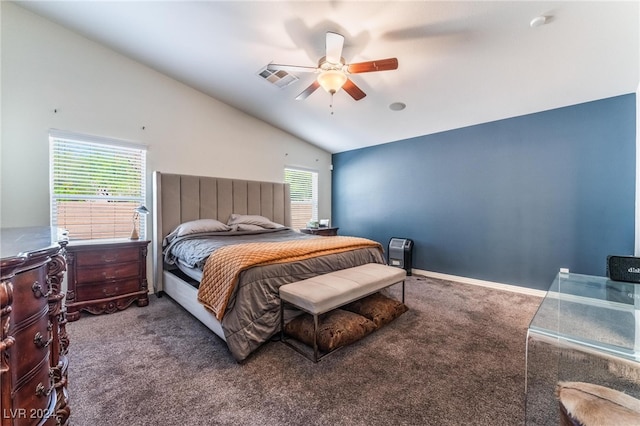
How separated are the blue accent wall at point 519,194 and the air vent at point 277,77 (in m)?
2.49

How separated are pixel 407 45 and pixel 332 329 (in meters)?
2.73

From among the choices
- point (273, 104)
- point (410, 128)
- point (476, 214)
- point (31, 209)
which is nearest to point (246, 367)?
point (31, 209)

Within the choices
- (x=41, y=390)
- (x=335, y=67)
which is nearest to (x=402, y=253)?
(x=335, y=67)

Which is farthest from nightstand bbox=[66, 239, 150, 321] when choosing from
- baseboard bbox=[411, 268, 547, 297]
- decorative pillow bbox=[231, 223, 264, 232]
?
baseboard bbox=[411, 268, 547, 297]

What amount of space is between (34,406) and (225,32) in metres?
3.05

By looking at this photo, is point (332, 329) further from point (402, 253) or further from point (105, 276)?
point (402, 253)

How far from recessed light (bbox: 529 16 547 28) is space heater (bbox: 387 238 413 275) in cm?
321

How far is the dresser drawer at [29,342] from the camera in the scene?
87 centimetres

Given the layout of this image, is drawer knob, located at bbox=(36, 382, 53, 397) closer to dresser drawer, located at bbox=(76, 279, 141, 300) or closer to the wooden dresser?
the wooden dresser

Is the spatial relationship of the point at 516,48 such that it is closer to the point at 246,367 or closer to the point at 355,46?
the point at 355,46

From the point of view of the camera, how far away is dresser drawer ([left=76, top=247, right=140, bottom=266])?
9.21ft

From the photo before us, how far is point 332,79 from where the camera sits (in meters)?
2.42

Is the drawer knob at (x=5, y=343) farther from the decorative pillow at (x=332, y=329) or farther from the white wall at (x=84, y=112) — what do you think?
the white wall at (x=84, y=112)

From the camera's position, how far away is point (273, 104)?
4.08m
